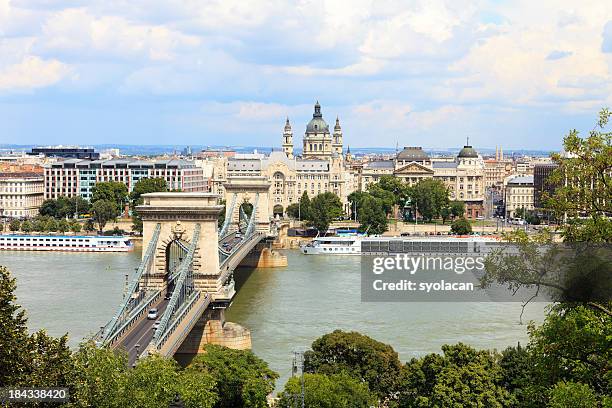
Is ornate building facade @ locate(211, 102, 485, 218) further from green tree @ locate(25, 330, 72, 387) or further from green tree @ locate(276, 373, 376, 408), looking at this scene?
green tree @ locate(25, 330, 72, 387)

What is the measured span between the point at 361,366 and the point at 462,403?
249 cm

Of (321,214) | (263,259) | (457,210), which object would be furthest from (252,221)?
(457,210)

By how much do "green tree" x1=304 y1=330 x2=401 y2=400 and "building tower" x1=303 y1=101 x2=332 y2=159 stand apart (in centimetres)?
6568

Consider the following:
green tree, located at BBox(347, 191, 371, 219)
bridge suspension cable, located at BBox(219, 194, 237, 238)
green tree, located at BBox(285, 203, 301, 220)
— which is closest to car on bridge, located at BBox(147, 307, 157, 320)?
bridge suspension cable, located at BBox(219, 194, 237, 238)

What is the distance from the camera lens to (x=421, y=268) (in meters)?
42.8

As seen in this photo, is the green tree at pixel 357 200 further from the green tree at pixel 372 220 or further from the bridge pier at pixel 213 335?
the bridge pier at pixel 213 335

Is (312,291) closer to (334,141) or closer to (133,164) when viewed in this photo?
(133,164)

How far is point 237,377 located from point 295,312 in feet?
38.6

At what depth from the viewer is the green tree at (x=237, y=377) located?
17484 millimetres

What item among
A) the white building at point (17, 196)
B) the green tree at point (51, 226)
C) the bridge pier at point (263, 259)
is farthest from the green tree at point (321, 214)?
the white building at point (17, 196)

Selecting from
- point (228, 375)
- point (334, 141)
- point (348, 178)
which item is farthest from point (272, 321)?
point (334, 141)

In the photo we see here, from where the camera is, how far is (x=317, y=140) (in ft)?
284

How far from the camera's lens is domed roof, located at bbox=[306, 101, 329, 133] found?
287ft

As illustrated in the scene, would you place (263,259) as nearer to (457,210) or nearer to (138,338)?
(138,338)
